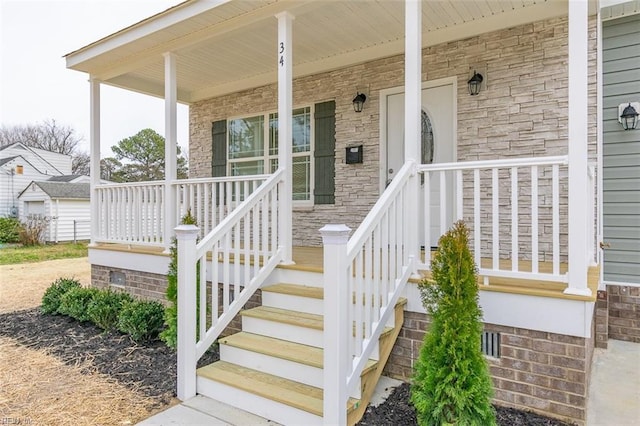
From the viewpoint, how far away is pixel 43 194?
16297 millimetres

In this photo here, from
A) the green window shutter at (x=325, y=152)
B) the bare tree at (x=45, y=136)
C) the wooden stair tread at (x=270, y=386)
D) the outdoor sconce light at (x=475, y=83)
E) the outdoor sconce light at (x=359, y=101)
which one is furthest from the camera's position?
the bare tree at (x=45, y=136)

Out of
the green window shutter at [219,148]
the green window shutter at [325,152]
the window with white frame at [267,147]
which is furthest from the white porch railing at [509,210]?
the green window shutter at [219,148]

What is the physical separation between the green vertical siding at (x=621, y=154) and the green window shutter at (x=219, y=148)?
5260 mm

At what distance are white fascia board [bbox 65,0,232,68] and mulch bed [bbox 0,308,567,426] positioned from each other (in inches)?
134

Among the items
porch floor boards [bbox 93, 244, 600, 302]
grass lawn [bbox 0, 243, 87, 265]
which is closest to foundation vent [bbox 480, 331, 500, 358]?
porch floor boards [bbox 93, 244, 600, 302]

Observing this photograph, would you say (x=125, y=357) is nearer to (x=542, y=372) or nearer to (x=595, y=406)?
(x=542, y=372)

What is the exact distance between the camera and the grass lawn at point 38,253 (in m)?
11.4

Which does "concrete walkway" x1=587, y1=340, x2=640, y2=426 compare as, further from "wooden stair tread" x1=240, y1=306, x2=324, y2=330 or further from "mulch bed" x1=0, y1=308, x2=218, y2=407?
"mulch bed" x1=0, y1=308, x2=218, y2=407

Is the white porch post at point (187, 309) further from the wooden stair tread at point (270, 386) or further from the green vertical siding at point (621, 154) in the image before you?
Answer: the green vertical siding at point (621, 154)

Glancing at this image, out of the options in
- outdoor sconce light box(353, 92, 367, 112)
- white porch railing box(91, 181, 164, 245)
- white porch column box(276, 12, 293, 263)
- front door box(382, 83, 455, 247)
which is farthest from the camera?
outdoor sconce light box(353, 92, 367, 112)

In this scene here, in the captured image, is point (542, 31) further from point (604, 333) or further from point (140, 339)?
point (140, 339)

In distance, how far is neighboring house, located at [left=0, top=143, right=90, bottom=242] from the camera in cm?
1602

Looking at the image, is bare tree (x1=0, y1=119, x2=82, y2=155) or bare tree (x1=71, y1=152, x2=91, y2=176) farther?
bare tree (x1=71, y1=152, x2=91, y2=176)

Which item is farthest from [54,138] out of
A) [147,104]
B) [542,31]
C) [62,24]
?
[542,31]
